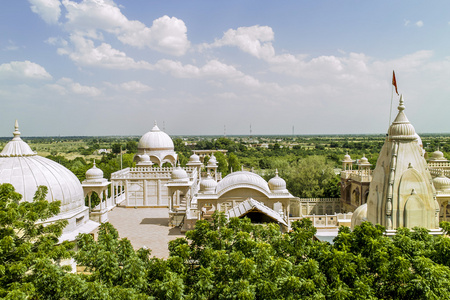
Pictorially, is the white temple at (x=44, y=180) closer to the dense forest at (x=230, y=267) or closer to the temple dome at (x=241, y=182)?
the dense forest at (x=230, y=267)

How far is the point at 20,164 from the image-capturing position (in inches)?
519

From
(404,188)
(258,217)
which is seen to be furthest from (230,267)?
(258,217)

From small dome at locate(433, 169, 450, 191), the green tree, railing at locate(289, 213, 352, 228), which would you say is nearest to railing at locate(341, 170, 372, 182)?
small dome at locate(433, 169, 450, 191)

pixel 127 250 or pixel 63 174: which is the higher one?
pixel 63 174

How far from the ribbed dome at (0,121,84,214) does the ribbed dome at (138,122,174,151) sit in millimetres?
21219

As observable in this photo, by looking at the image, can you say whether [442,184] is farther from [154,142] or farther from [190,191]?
[154,142]

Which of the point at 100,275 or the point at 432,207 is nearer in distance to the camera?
the point at 100,275

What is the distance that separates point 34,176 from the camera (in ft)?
42.3

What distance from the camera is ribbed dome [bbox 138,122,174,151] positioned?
3562 cm

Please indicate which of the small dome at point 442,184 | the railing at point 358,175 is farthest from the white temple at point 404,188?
the railing at point 358,175

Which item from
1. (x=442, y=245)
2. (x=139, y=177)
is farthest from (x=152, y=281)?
(x=139, y=177)

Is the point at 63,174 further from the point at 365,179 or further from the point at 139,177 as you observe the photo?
the point at 365,179

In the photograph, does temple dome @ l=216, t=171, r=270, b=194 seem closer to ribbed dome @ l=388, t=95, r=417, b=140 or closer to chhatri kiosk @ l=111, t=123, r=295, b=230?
chhatri kiosk @ l=111, t=123, r=295, b=230

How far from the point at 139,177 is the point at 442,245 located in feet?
84.2
